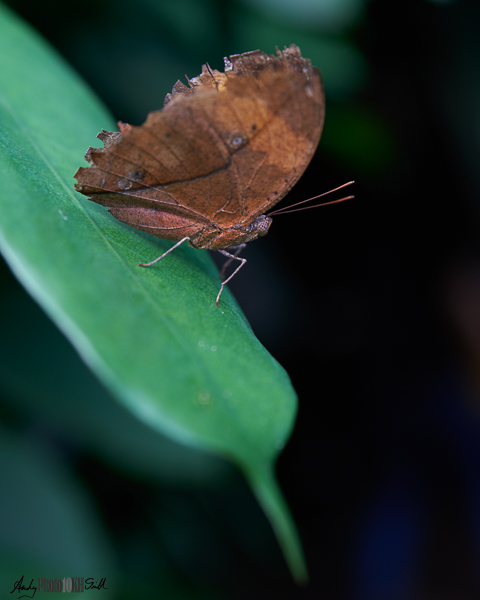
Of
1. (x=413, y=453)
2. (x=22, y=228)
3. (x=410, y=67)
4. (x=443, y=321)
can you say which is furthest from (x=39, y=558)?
(x=410, y=67)

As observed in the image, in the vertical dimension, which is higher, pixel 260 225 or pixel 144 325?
pixel 144 325

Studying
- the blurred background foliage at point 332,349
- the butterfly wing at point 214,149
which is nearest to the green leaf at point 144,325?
the butterfly wing at point 214,149

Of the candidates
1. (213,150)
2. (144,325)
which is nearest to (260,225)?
(213,150)

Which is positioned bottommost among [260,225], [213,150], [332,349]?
[332,349]

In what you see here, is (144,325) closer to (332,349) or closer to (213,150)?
(213,150)

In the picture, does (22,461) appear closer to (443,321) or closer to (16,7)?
(16,7)

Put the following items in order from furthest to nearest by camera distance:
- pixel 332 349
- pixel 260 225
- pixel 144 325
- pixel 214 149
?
pixel 332 349 < pixel 260 225 < pixel 214 149 < pixel 144 325

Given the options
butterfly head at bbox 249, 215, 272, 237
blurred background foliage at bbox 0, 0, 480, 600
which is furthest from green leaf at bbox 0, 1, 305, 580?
blurred background foliage at bbox 0, 0, 480, 600
